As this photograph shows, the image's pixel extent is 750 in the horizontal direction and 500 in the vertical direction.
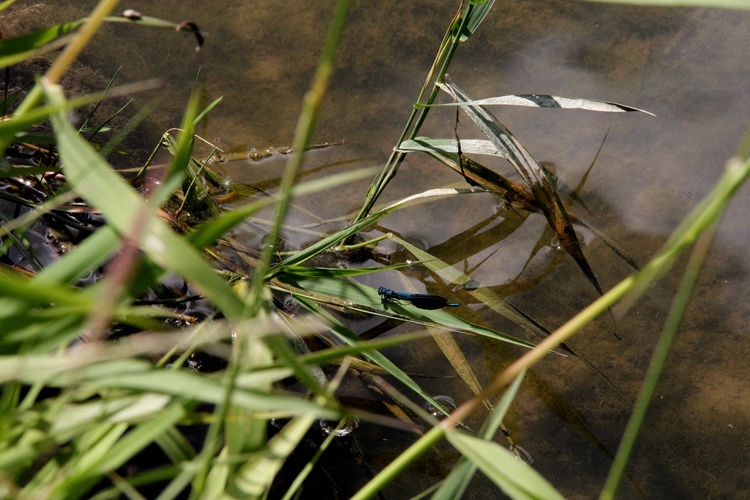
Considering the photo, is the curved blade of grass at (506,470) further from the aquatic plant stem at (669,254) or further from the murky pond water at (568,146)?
the murky pond water at (568,146)

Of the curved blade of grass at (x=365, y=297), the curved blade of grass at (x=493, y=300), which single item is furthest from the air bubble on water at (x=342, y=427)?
the curved blade of grass at (x=493, y=300)

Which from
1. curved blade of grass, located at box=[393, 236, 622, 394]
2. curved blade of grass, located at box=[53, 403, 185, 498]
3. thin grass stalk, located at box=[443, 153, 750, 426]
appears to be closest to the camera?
thin grass stalk, located at box=[443, 153, 750, 426]

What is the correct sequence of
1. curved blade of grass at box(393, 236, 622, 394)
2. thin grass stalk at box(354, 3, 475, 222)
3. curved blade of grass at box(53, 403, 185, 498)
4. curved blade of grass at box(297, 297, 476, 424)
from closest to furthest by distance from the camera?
curved blade of grass at box(53, 403, 185, 498), curved blade of grass at box(297, 297, 476, 424), thin grass stalk at box(354, 3, 475, 222), curved blade of grass at box(393, 236, 622, 394)

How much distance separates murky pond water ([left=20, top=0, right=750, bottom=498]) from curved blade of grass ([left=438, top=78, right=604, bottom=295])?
0.30 m

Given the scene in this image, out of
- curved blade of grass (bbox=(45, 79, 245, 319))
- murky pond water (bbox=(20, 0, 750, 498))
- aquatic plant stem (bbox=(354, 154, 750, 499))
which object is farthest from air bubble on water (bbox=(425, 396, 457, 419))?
curved blade of grass (bbox=(45, 79, 245, 319))

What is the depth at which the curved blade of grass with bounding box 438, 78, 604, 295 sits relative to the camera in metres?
1.66

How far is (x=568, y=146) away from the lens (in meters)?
2.19

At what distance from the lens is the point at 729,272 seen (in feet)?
6.35

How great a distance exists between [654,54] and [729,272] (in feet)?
2.84

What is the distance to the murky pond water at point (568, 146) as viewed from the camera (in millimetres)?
1780

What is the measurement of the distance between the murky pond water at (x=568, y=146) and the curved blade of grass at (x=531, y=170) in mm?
304

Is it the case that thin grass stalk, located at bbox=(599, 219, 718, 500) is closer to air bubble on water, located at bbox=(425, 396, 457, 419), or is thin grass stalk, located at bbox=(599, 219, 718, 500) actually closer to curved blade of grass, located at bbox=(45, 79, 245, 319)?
curved blade of grass, located at bbox=(45, 79, 245, 319)

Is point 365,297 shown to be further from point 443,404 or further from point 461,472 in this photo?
point 461,472

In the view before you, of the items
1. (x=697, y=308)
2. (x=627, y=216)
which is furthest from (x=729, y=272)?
(x=627, y=216)
